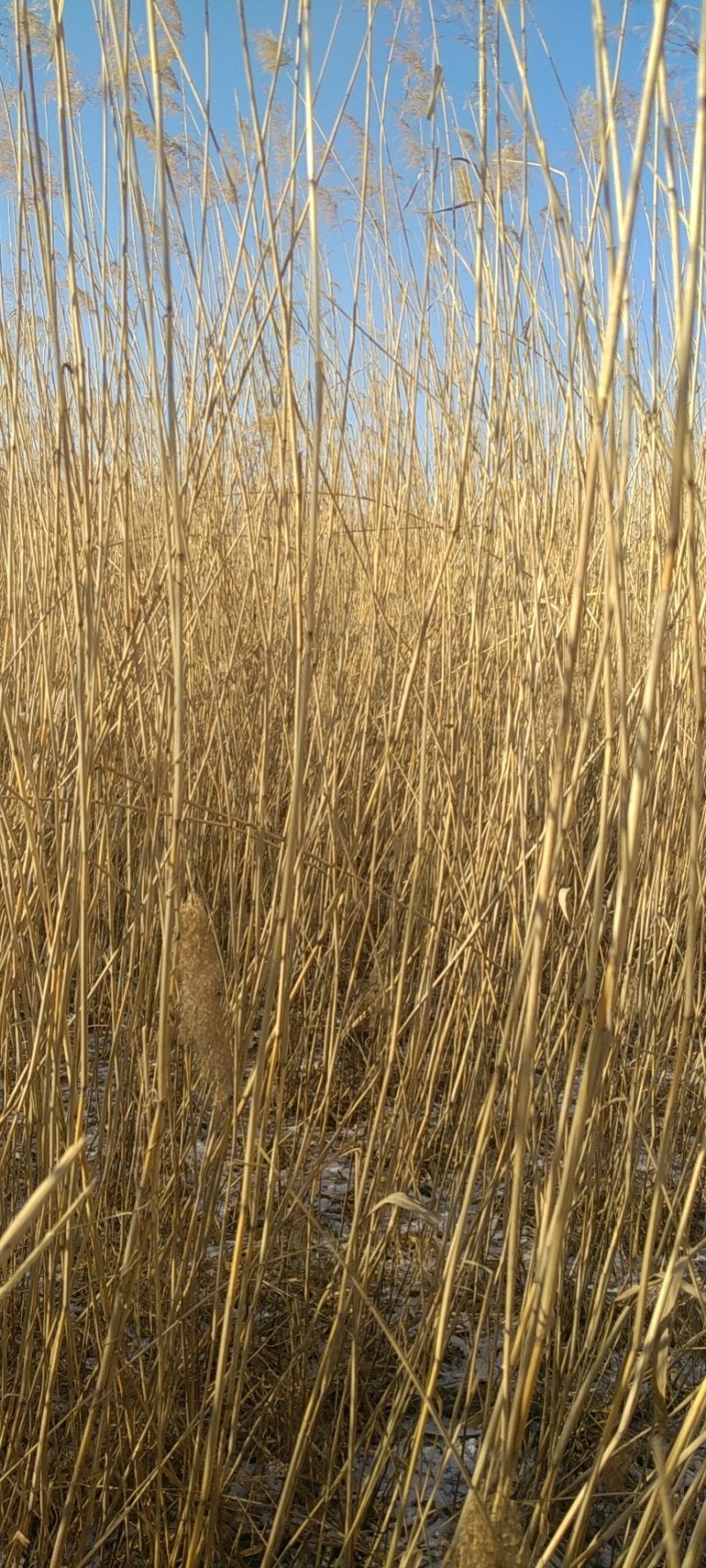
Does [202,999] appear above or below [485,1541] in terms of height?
above

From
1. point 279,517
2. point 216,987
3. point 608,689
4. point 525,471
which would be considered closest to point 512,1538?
point 216,987

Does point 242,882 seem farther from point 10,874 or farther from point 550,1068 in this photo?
point 550,1068

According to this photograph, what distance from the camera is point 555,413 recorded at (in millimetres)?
1684

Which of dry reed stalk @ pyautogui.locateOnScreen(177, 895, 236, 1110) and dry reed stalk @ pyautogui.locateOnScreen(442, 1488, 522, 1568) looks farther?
dry reed stalk @ pyautogui.locateOnScreen(177, 895, 236, 1110)

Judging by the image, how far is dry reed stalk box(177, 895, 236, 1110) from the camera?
55cm

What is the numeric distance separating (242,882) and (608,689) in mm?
404

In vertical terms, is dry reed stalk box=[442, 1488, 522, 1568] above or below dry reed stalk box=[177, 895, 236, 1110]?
below

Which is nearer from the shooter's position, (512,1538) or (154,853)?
(512,1538)

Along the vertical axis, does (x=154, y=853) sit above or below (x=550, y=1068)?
above

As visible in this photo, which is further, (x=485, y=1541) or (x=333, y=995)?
(x=333, y=995)

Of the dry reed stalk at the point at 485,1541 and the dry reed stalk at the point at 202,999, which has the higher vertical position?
the dry reed stalk at the point at 202,999

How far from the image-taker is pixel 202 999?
0.55 metres

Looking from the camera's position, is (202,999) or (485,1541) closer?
(485,1541)

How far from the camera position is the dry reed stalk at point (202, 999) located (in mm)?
547
